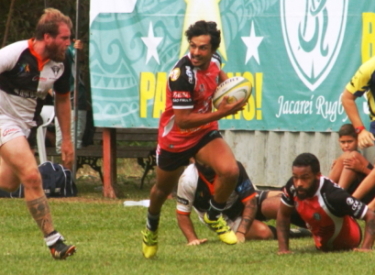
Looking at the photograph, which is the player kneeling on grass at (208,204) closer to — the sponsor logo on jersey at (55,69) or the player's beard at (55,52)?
the sponsor logo on jersey at (55,69)

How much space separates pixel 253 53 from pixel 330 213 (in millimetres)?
4540

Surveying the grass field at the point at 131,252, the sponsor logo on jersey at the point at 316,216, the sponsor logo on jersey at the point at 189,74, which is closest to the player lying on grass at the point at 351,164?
the grass field at the point at 131,252

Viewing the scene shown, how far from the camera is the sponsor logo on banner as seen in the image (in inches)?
457

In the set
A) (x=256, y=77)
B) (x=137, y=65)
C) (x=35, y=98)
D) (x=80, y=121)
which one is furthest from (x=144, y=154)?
(x=35, y=98)

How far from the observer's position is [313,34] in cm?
1177

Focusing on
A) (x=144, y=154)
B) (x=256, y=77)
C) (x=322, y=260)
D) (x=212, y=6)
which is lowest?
(x=144, y=154)

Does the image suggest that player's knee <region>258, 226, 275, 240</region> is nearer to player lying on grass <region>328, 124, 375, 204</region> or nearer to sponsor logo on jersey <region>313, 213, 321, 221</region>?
player lying on grass <region>328, 124, 375, 204</region>

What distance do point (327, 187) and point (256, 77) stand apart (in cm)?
438

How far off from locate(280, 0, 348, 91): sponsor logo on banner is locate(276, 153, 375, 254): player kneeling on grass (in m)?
3.72

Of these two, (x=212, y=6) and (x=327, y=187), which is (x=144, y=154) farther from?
(x=327, y=187)

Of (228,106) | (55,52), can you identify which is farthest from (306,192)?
(55,52)

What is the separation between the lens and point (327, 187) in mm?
7992

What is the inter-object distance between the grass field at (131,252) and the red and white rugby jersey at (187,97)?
3.30 feet

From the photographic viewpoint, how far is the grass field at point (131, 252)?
7117mm
